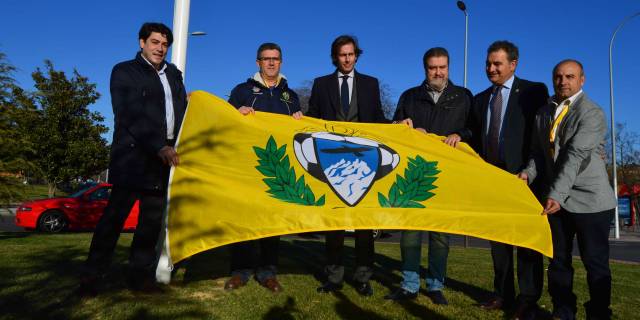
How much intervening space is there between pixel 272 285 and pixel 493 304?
1.96m

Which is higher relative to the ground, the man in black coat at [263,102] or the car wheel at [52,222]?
the man in black coat at [263,102]

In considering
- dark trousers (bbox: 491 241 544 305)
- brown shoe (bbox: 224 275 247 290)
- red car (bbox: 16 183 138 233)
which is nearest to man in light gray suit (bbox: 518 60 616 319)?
dark trousers (bbox: 491 241 544 305)

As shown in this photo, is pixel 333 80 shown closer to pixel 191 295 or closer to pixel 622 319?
pixel 191 295

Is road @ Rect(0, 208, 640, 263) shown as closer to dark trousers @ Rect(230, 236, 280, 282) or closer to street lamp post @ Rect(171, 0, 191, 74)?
street lamp post @ Rect(171, 0, 191, 74)

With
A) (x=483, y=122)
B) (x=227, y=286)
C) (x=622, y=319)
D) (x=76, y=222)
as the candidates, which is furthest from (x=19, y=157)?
(x=622, y=319)

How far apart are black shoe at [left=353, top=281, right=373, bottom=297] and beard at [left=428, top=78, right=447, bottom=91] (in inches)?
78.8

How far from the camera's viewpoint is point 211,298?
3766 mm

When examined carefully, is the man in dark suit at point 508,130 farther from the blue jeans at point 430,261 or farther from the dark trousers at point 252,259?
the dark trousers at point 252,259

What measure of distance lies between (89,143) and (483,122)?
20.6 m

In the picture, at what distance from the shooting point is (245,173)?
11.4 ft

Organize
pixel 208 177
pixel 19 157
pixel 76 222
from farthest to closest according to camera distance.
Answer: pixel 76 222 < pixel 19 157 < pixel 208 177

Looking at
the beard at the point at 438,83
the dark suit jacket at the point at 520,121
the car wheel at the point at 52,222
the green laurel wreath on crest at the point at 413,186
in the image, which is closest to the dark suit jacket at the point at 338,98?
the beard at the point at 438,83

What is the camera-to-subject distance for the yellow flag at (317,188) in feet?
10.6

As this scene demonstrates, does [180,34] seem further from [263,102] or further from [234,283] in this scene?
[234,283]
